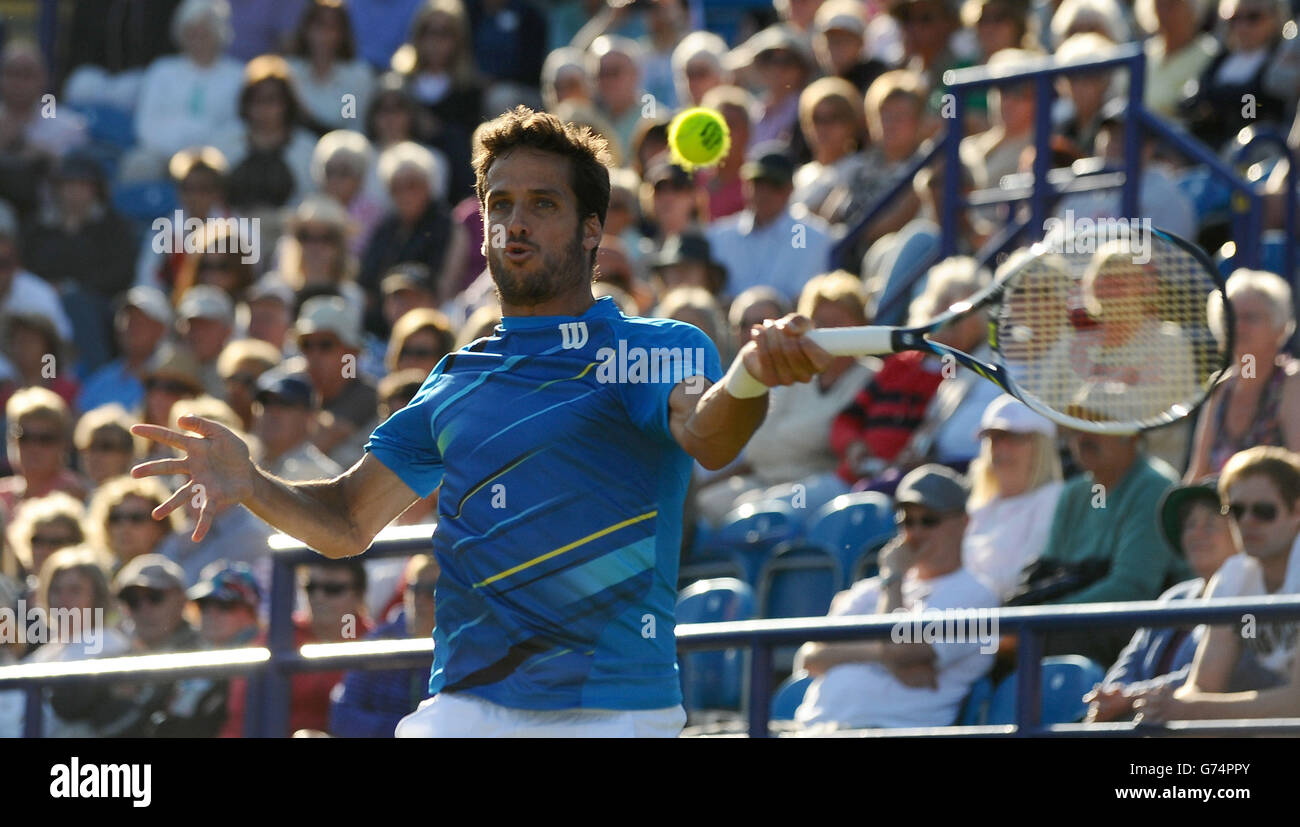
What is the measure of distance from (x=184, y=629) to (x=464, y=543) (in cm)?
391

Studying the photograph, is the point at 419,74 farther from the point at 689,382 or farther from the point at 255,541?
the point at 689,382

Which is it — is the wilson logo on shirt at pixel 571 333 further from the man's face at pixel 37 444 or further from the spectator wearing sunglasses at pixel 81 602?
the man's face at pixel 37 444

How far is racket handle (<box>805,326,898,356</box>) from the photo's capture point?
3547 mm

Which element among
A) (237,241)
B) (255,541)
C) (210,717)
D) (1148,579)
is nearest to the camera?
(1148,579)

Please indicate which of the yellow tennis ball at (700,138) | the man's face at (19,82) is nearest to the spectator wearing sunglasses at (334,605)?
the yellow tennis ball at (700,138)

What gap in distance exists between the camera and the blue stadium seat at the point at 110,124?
13.3 meters

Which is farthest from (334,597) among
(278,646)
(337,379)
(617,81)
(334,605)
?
(617,81)

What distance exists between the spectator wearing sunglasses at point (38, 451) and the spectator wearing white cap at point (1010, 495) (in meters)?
4.17

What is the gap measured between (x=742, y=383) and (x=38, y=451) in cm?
638

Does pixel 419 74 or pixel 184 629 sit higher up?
pixel 419 74

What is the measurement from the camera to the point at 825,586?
7.28 m

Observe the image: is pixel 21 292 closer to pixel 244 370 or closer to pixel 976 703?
pixel 244 370

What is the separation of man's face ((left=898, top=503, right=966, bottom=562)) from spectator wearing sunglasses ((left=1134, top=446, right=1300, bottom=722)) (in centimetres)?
91
